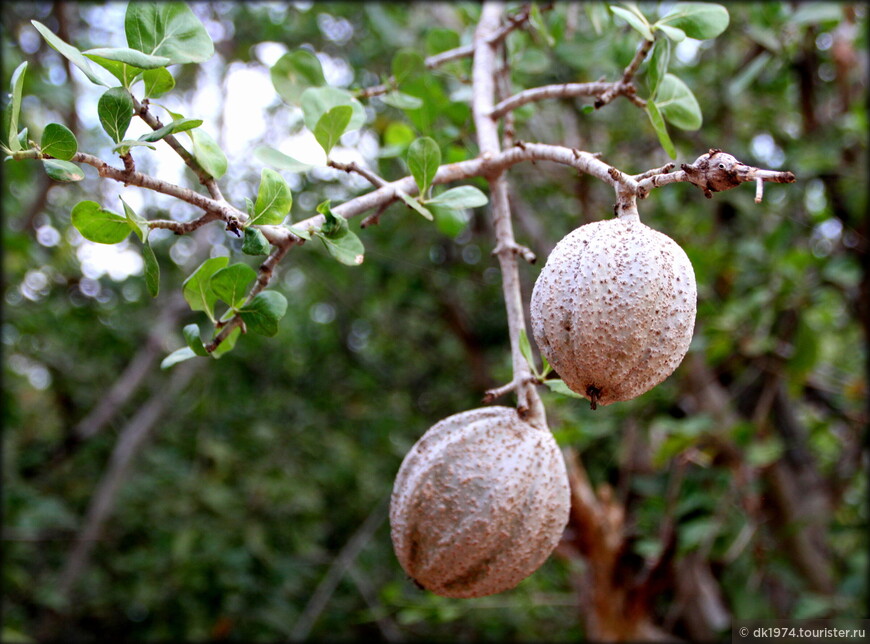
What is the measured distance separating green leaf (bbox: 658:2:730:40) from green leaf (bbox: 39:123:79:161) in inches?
29.4

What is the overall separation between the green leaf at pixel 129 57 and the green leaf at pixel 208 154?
93 mm

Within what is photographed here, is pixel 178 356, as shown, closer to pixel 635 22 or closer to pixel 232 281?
pixel 232 281

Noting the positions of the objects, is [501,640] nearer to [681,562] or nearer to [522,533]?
[681,562]

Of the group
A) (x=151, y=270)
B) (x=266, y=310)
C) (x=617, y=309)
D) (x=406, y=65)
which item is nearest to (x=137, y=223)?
(x=151, y=270)

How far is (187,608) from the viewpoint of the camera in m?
3.52

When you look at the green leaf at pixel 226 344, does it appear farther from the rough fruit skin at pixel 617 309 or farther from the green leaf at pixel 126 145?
the rough fruit skin at pixel 617 309

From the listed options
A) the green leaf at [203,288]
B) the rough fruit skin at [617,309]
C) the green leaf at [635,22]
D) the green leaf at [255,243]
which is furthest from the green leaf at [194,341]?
the green leaf at [635,22]

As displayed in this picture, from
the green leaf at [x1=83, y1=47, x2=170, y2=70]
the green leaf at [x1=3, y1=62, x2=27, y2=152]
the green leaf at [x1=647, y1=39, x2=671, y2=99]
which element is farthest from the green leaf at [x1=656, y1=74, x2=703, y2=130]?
the green leaf at [x1=3, y1=62, x2=27, y2=152]

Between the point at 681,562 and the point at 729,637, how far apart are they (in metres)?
0.32

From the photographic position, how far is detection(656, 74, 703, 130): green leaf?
101 centimetres

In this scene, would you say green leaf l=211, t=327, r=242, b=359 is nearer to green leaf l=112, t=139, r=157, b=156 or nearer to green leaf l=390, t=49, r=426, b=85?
green leaf l=112, t=139, r=157, b=156

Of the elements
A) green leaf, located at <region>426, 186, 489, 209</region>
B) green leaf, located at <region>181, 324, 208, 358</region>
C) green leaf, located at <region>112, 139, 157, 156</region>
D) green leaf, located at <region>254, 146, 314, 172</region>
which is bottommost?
green leaf, located at <region>181, 324, 208, 358</region>

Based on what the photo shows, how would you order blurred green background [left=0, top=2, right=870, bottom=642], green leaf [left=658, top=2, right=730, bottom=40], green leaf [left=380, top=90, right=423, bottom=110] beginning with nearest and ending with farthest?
green leaf [left=658, top=2, right=730, bottom=40] → green leaf [left=380, top=90, right=423, bottom=110] → blurred green background [left=0, top=2, right=870, bottom=642]

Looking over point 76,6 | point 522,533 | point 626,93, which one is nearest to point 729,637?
point 522,533
